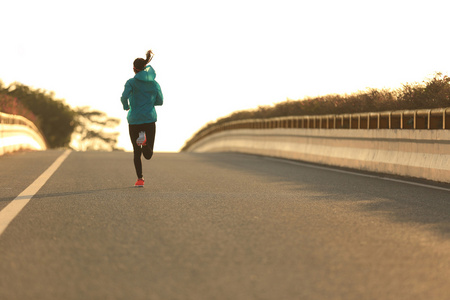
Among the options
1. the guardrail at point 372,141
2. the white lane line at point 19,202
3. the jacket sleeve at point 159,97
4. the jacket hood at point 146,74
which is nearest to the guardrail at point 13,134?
the guardrail at point 372,141

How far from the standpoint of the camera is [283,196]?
10695mm

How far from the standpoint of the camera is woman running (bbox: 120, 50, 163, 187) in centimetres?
1226

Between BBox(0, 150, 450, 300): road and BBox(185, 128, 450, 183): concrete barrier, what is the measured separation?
5.31ft

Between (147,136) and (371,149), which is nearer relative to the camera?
(147,136)

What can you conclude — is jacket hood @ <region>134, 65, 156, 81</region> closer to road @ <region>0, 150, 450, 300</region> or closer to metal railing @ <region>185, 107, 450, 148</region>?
road @ <region>0, 150, 450, 300</region>

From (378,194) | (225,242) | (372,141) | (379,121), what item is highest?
(379,121)

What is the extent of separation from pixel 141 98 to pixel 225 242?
605 centimetres

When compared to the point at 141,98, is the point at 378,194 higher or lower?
A: lower

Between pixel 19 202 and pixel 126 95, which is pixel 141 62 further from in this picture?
pixel 19 202

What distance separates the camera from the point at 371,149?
1628cm

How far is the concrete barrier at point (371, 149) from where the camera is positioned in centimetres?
1339

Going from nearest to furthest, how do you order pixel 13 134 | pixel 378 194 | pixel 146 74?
pixel 378 194 < pixel 146 74 < pixel 13 134

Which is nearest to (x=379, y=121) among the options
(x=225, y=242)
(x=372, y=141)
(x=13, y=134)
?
(x=372, y=141)

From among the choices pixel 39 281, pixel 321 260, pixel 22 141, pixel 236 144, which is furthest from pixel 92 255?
pixel 236 144
